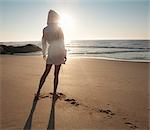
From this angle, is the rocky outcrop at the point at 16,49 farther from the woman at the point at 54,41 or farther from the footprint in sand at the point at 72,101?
the footprint in sand at the point at 72,101

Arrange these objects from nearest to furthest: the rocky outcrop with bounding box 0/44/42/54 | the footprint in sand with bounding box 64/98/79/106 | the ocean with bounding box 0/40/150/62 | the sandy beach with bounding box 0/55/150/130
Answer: the sandy beach with bounding box 0/55/150/130, the footprint in sand with bounding box 64/98/79/106, the ocean with bounding box 0/40/150/62, the rocky outcrop with bounding box 0/44/42/54

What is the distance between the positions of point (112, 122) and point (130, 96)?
185 cm

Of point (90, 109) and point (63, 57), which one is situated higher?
point (63, 57)

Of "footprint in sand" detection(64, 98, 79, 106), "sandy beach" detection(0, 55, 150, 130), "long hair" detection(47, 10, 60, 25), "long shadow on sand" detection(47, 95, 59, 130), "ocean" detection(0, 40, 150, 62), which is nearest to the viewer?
"long shadow on sand" detection(47, 95, 59, 130)

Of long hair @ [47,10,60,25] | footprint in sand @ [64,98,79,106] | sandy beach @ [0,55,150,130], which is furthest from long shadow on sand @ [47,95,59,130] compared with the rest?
long hair @ [47,10,60,25]

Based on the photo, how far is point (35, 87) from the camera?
661 centimetres

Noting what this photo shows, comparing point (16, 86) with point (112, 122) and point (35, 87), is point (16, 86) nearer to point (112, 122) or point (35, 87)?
point (35, 87)

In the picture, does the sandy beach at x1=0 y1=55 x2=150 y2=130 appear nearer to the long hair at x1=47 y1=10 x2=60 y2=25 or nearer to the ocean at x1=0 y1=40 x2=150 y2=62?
the long hair at x1=47 y1=10 x2=60 y2=25

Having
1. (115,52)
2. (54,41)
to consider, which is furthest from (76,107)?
(115,52)

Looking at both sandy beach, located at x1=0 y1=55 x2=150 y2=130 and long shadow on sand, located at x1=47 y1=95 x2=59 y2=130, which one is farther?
sandy beach, located at x1=0 y1=55 x2=150 y2=130

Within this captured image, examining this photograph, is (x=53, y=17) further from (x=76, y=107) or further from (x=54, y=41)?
(x=76, y=107)

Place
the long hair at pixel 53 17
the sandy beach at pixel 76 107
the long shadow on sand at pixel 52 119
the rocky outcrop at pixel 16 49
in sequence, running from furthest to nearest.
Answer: the rocky outcrop at pixel 16 49
the long hair at pixel 53 17
the sandy beach at pixel 76 107
the long shadow on sand at pixel 52 119

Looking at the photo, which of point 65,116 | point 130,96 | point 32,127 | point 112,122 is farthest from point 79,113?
point 130,96

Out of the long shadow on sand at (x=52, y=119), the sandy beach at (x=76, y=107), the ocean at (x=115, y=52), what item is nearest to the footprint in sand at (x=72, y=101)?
the sandy beach at (x=76, y=107)
